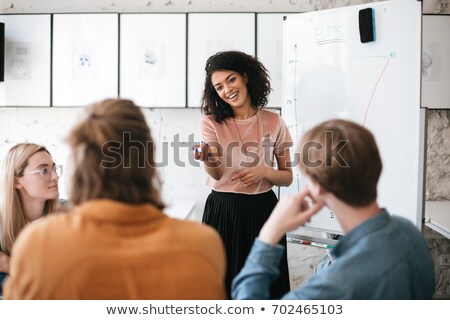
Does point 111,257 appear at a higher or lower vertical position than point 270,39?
lower

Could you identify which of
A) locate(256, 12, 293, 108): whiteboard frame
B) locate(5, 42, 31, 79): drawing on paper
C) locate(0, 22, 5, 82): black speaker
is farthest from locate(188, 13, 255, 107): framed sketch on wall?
locate(0, 22, 5, 82): black speaker

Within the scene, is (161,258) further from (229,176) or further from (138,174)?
(229,176)

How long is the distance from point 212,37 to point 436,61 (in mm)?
1403

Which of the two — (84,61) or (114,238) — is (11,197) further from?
(84,61)

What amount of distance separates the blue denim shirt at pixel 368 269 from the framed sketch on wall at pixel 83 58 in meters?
2.17

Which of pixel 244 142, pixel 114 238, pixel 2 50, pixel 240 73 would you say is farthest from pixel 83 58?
pixel 114 238

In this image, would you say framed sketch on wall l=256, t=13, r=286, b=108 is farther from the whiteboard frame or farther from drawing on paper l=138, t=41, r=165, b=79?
drawing on paper l=138, t=41, r=165, b=79

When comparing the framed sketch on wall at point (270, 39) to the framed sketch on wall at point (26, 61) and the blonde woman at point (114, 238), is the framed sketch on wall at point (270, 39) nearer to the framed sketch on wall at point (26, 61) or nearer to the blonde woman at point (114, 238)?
the framed sketch on wall at point (26, 61)

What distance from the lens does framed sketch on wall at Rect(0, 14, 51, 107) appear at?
291cm

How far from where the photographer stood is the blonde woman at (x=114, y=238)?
0.78m

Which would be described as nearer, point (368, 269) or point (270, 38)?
point (368, 269)

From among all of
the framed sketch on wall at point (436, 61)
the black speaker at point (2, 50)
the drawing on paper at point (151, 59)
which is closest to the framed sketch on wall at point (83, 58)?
the drawing on paper at point (151, 59)

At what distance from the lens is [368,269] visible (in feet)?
2.93

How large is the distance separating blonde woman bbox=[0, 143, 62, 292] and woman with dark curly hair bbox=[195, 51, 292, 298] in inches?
24.3
